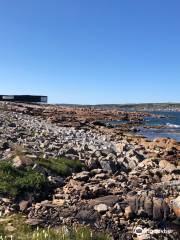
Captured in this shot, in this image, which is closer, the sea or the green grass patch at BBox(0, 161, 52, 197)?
the green grass patch at BBox(0, 161, 52, 197)

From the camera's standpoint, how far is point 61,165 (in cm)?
1630

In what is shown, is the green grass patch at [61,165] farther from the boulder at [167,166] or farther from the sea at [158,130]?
the sea at [158,130]

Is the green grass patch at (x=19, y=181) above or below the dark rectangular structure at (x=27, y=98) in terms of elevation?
below

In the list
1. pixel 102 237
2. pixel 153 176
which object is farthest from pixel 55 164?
pixel 102 237

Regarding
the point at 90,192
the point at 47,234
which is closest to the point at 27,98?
the point at 90,192

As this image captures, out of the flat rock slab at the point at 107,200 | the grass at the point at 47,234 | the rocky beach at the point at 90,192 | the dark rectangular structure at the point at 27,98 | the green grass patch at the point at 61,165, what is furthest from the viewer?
the dark rectangular structure at the point at 27,98

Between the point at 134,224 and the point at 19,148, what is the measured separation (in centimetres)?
785

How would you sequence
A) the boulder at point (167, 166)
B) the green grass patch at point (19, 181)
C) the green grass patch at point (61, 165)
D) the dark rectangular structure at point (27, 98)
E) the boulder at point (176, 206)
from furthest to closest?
the dark rectangular structure at point (27, 98) < the boulder at point (167, 166) < the green grass patch at point (61, 165) < the green grass patch at point (19, 181) < the boulder at point (176, 206)

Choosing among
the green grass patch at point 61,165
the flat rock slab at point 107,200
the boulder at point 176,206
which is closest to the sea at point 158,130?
the green grass patch at point 61,165

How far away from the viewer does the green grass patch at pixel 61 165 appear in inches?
618

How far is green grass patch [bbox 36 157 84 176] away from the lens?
15.7 metres

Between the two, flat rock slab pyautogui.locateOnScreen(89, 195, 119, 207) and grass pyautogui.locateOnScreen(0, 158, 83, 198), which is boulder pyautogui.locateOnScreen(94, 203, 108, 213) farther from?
grass pyautogui.locateOnScreen(0, 158, 83, 198)

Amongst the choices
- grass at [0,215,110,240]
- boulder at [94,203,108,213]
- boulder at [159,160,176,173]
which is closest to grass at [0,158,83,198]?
boulder at [94,203,108,213]

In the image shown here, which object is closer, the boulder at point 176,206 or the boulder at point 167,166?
the boulder at point 176,206
